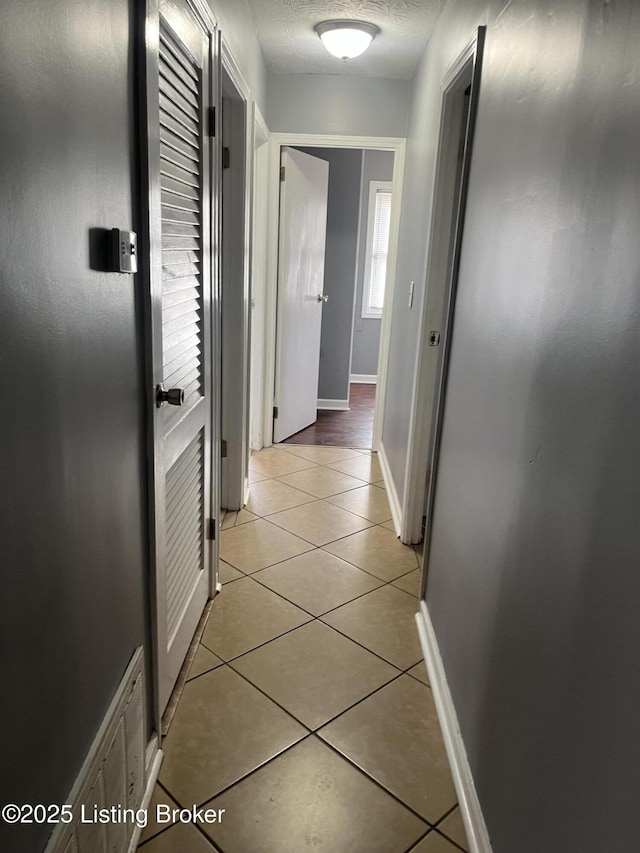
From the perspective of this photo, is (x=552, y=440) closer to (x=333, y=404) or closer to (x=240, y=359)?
(x=240, y=359)

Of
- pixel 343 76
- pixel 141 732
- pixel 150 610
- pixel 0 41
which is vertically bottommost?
pixel 141 732

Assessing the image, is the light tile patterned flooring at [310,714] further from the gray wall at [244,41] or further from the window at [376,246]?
the window at [376,246]

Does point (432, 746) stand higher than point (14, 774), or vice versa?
point (14, 774)

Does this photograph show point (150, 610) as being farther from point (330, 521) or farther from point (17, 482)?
point (330, 521)

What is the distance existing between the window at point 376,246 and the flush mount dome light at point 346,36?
3.17 m

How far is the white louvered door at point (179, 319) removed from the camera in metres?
1.39

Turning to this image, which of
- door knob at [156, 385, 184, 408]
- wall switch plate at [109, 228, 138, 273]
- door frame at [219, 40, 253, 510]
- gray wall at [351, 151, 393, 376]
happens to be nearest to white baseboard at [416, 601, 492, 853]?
door knob at [156, 385, 184, 408]

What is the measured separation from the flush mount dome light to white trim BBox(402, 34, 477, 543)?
2.35ft

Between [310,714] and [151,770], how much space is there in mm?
480

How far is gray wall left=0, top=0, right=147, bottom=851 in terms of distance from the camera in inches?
29.8

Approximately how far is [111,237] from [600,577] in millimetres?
973

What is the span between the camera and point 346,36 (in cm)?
283

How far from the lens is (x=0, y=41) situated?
695 millimetres

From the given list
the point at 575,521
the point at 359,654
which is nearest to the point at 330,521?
the point at 359,654
